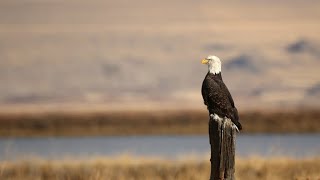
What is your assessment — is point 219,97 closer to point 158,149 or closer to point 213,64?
point 213,64

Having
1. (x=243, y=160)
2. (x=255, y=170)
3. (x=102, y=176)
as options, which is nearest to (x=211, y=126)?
(x=102, y=176)

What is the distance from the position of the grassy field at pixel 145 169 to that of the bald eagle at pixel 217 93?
6774 millimetres

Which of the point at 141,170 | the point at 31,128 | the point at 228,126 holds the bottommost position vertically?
the point at 228,126

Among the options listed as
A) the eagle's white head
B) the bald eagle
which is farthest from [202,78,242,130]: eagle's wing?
the eagle's white head

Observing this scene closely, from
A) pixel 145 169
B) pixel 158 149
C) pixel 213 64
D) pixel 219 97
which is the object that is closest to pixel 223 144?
pixel 219 97

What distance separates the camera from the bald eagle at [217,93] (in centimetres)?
1057

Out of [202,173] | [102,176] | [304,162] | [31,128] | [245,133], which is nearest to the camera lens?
[102,176]

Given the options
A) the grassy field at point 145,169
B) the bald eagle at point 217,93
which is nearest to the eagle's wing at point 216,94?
the bald eagle at point 217,93

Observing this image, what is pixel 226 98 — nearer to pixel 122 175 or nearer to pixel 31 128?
pixel 122 175

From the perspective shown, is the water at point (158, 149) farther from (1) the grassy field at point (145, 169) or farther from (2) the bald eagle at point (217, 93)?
(2) the bald eagle at point (217, 93)

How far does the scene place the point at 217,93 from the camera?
10.6 m

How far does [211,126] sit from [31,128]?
58.3 meters

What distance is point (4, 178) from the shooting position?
17.3m

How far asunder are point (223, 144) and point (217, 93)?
0.70 meters
